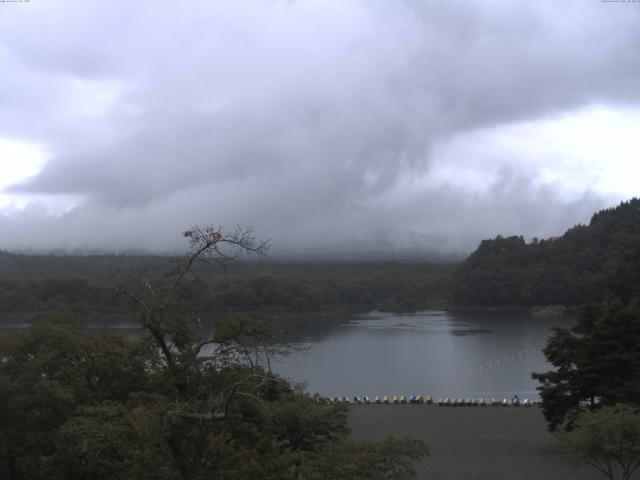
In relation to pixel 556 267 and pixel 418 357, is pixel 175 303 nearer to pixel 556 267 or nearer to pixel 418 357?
pixel 418 357

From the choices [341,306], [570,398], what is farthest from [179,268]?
[341,306]

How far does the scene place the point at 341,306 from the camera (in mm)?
76438

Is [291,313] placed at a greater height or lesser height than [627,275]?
lesser

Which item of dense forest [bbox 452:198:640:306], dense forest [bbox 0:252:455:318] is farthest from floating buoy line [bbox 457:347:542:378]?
dense forest [bbox 452:198:640:306]

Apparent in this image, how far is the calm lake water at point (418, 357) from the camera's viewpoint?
3177 centimetres

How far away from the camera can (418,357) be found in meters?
41.1

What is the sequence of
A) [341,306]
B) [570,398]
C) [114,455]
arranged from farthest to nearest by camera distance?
[341,306], [570,398], [114,455]

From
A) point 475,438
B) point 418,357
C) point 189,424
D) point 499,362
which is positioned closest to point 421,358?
point 418,357

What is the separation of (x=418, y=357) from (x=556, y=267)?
4214 centimetres

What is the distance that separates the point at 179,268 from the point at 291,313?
203ft

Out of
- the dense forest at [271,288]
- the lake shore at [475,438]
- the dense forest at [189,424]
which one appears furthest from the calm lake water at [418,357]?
the dense forest at [189,424]

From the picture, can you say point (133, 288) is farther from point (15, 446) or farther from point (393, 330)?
point (393, 330)

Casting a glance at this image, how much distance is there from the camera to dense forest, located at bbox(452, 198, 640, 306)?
7525cm

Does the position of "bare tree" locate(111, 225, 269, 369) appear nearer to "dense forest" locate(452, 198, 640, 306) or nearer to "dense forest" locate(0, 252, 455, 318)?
"dense forest" locate(0, 252, 455, 318)
